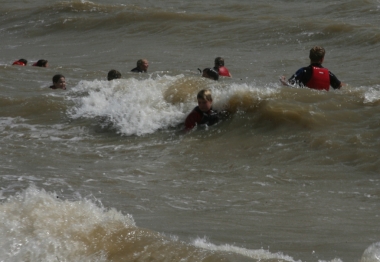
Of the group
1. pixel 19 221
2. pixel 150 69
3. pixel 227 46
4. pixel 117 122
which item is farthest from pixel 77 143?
pixel 227 46

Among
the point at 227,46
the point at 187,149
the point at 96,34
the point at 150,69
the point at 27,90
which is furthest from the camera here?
the point at 96,34

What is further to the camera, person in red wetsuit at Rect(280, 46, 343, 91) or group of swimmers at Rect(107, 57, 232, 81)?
group of swimmers at Rect(107, 57, 232, 81)

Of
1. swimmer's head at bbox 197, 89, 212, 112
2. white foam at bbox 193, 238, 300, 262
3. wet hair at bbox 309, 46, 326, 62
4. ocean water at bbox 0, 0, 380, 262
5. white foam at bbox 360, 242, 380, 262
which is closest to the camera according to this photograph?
white foam at bbox 360, 242, 380, 262

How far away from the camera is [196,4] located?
25547 mm

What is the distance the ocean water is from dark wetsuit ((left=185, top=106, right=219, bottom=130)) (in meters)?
0.10

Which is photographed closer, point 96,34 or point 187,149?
point 187,149

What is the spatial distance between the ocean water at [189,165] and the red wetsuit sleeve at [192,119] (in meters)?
0.10

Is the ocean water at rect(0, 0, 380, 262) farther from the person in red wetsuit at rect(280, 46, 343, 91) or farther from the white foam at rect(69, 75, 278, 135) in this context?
the person in red wetsuit at rect(280, 46, 343, 91)

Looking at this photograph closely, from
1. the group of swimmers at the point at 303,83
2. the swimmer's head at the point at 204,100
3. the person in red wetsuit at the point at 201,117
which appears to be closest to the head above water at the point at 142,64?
the group of swimmers at the point at 303,83

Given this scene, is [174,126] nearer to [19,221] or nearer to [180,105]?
[180,105]

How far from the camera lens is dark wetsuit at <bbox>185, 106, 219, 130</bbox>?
378 inches

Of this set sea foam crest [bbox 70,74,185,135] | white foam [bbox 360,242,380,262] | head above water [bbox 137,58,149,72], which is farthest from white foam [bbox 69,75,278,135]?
white foam [bbox 360,242,380,262]

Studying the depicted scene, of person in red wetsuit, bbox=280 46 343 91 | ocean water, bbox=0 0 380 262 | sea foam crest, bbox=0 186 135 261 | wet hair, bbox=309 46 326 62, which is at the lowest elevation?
ocean water, bbox=0 0 380 262

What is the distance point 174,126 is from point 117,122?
878mm
